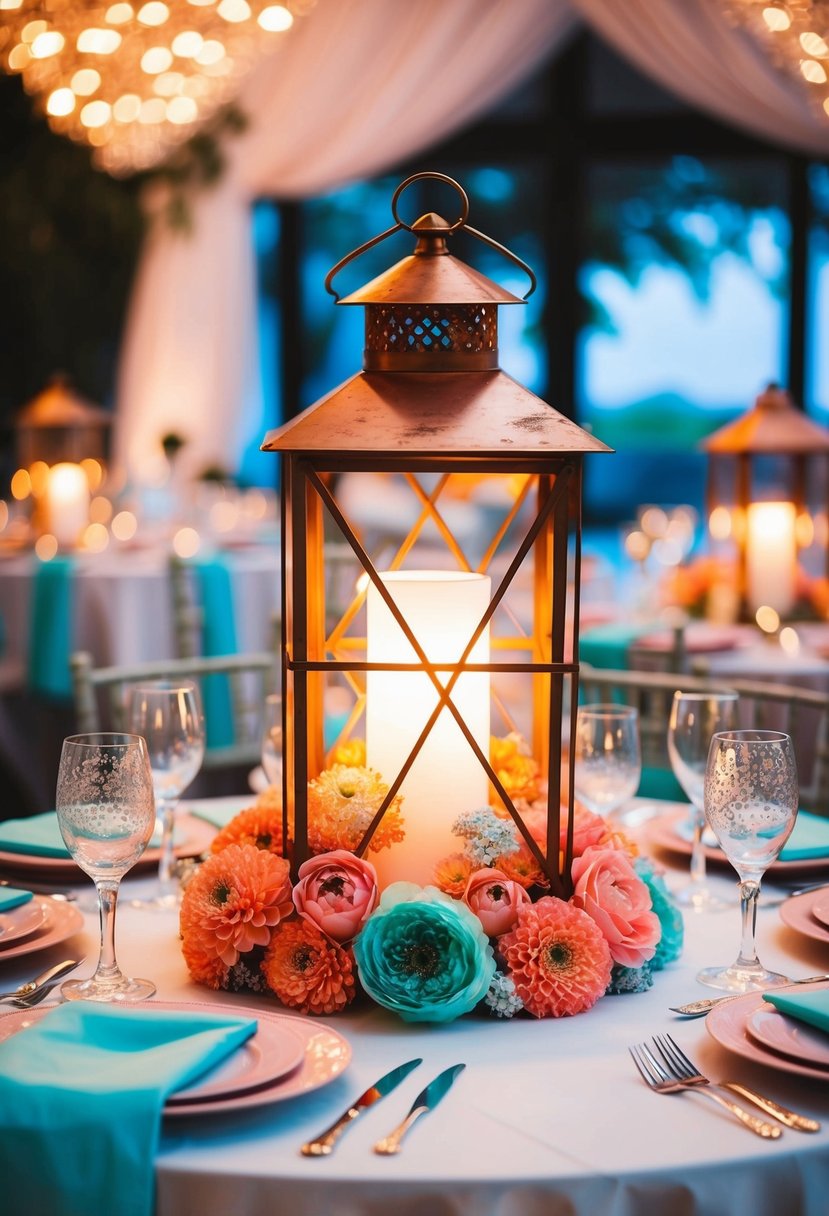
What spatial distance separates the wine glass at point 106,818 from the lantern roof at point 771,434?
7.92 ft

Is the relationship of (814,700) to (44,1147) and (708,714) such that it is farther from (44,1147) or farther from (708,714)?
(44,1147)

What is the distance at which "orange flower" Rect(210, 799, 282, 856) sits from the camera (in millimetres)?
1373

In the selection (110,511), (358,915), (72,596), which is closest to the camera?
(358,915)

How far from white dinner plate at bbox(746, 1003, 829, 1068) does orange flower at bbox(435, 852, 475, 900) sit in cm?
27

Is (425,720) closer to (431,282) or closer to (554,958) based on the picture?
(554,958)

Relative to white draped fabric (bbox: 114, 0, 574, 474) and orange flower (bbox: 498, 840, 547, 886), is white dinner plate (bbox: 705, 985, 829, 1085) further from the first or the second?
white draped fabric (bbox: 114, 0, 574, 474)

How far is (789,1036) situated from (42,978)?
2.11ft

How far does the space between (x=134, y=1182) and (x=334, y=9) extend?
7.70 metres

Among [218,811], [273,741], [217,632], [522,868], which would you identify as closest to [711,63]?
[217,632]

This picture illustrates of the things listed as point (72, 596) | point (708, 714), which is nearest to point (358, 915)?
point (708, 714)

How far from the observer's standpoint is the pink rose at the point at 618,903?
4.15 feet

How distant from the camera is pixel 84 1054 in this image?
1.08 meters

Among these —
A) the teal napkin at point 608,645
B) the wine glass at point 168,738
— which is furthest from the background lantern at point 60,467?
the wine glass at point 168,738

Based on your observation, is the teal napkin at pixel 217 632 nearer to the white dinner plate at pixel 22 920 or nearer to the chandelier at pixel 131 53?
the chandelier at pixel 131 53
